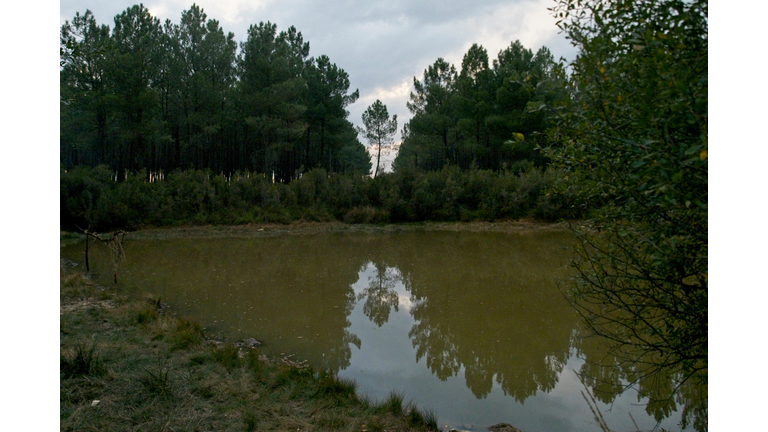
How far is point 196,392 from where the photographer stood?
180 inches

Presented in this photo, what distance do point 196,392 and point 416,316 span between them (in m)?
5.04

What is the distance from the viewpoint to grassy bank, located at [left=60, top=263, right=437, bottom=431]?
396 cm

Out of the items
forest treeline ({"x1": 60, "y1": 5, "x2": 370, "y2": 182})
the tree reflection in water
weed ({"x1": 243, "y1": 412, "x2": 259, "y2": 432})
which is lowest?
the tree reflection in water

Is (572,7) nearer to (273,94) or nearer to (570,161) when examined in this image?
(570,161)

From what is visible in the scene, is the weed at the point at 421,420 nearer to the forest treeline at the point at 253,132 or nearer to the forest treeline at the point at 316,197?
the forest treeline at the point at 253,132

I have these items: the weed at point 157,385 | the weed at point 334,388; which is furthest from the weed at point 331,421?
the weed at point 157,385

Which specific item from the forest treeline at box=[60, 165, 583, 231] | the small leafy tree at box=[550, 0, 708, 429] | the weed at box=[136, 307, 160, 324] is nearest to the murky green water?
the weed at box=[136, 307, 160, 324]

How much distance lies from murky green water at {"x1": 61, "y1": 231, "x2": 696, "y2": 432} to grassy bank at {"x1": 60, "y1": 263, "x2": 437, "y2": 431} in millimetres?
688

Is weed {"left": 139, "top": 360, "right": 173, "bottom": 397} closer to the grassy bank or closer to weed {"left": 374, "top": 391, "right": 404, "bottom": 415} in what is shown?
the grassy bank

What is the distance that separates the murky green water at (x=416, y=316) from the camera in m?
5.33

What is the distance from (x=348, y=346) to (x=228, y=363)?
2.17 metres

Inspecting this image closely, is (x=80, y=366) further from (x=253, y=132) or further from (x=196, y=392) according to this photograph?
(x=253, y=132)

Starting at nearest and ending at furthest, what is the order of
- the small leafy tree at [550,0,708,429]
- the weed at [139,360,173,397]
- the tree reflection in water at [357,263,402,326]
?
the small leafy tree at [550,0,708,429] → the weed at [139,360,173,397] → the tree reflection in water at [357,263,402,326]

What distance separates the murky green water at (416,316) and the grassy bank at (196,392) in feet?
2.26
